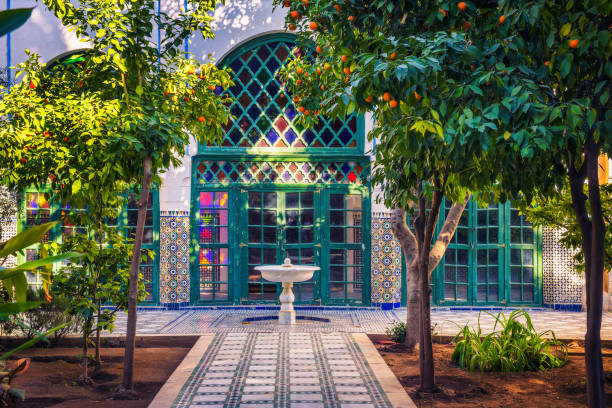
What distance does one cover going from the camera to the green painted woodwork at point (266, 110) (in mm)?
10227

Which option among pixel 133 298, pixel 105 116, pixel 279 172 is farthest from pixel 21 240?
pixel 279 172

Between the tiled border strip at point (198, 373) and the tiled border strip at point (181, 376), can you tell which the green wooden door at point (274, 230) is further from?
the tiled border strip at point (181, 376)

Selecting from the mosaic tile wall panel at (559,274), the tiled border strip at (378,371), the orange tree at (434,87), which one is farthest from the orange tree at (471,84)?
the mosaic tile wall panel at (559,274)

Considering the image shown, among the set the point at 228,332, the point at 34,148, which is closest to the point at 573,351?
the point at 228,332

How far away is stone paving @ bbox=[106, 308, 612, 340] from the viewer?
26.5 feet

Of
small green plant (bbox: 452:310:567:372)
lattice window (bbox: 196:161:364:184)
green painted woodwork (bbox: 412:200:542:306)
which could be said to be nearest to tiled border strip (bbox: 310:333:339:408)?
small green plant (bbox: 452:310:567:372)

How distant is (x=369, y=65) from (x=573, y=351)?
4.61 meters

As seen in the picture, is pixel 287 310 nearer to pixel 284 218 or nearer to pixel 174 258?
pixel 284 218

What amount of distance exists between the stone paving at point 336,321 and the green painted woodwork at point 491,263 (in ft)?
0.94

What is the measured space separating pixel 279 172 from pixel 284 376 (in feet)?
16.6

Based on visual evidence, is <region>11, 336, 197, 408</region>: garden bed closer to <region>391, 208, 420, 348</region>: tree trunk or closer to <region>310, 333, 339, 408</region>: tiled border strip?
<region>310, 333, 339, 408</region>: tiled border strip

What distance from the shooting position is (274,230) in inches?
399

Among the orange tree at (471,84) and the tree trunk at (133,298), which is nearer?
the orange tree at (471,84)

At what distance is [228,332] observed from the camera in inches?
309
